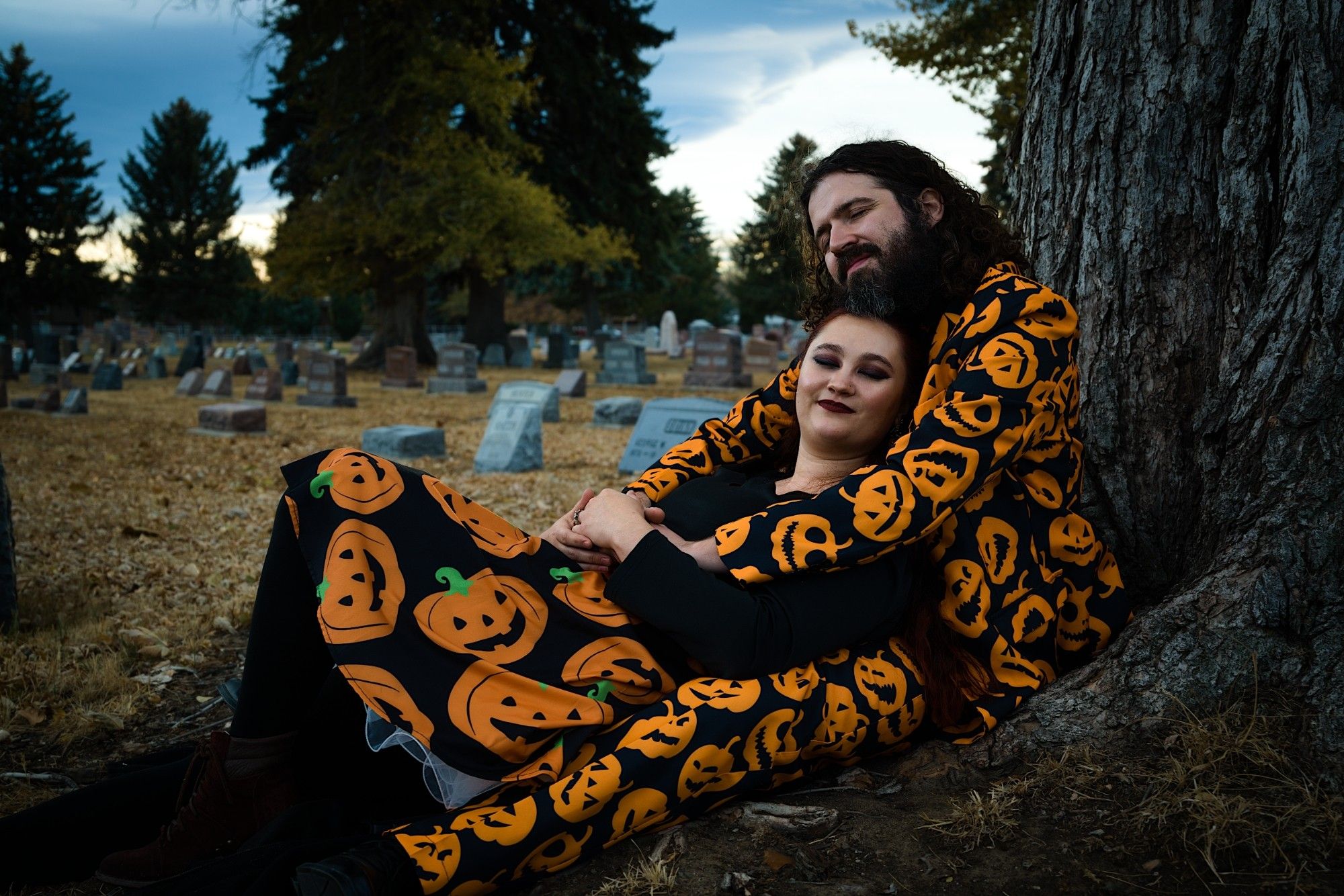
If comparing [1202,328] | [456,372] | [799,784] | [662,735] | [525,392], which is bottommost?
[799,784]

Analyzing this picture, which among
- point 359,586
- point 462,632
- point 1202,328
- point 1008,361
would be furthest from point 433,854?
point 1202,328

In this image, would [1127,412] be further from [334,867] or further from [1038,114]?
[334,867]

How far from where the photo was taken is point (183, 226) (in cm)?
4841

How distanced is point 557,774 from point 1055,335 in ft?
4.94

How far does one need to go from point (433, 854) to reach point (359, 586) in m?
0.55

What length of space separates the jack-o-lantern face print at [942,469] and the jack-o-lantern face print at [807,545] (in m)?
0.20

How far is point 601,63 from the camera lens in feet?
80.4

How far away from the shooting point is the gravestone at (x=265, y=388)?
51.0 feet

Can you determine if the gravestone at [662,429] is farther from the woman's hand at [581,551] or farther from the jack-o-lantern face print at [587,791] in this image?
the jack-o-lantern face print at [587,791]

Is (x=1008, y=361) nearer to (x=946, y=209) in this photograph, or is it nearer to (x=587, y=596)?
(x=946, y=209)

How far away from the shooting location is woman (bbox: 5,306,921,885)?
5.92 feet

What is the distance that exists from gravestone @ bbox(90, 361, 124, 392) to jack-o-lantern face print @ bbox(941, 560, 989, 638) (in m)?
19.4

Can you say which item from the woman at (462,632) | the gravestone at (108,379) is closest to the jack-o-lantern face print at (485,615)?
the woman at (462,632)

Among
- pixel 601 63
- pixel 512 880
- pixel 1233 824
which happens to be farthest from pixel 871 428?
pixel 601 63
